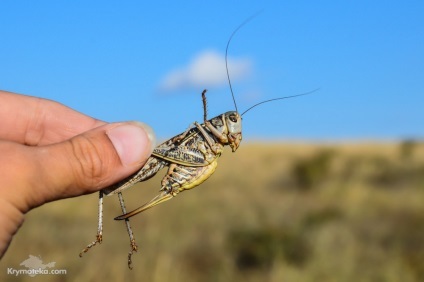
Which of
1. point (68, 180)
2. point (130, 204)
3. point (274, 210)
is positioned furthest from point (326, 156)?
point (68, 180)

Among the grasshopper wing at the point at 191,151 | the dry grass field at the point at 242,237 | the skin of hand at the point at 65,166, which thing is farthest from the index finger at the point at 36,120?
the dry grass field at the point at 242,237

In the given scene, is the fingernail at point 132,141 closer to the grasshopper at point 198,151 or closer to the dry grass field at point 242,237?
the grasshopper at point 198,151

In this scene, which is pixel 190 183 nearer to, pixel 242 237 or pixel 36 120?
pixel 36 120

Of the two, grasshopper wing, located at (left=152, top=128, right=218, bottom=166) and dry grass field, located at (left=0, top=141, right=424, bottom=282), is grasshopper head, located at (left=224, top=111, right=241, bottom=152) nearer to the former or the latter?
grasshopper wing, located at (left=152, top=128, right=218, bottom=166)

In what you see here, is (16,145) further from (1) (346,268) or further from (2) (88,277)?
(1) (346,268)

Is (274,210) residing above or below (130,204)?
below

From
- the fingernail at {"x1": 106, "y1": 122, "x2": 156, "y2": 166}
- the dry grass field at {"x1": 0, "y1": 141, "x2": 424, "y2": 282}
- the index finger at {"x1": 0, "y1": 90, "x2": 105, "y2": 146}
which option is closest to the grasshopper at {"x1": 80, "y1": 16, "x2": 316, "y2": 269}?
the fingernail at {"x1": 106, "y1": 122, "x2": 156, "y2": 166}

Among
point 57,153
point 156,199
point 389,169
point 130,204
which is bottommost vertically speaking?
point 389,169

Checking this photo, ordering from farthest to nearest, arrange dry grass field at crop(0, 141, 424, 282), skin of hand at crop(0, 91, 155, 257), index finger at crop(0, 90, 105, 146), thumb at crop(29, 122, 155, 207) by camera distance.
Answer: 1. dry grass field at crop(0, 141, 424, 282)
2. index finger at crop(0, 90, 105, 146)
3. thumb at crop(29, 122, 155, 207)
4. skin of hand at crop(0, 91, 155, 257)
